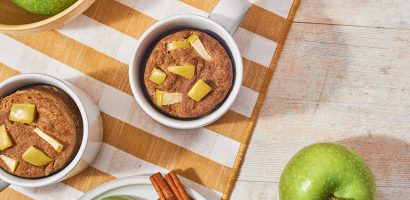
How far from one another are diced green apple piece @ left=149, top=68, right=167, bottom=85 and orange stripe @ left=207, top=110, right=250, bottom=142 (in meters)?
0.14

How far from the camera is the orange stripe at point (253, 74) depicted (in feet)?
3.95

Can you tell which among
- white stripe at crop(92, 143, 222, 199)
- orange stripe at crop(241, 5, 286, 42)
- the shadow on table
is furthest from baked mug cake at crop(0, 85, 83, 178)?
the shadow on table

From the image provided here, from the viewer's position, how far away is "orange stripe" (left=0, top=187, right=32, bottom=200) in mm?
1188

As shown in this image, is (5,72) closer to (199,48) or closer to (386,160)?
(199,48)

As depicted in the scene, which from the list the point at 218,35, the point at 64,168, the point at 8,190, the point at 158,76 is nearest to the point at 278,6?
the point at 218,35

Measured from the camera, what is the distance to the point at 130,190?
1170 mm

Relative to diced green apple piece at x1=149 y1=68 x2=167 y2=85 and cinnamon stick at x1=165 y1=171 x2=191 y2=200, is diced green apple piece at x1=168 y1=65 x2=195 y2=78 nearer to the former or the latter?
diced green apple piece at x1=149 y1=68 x2=167 y2=85

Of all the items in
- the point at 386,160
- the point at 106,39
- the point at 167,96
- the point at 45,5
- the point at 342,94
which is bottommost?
the point at 386,160

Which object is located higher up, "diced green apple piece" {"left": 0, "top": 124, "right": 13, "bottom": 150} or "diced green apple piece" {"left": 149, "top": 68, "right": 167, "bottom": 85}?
"diced green apple piece" {"left": 0, "top": 124, "right": 13, "bottom": 150}

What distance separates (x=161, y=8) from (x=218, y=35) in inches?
5.4

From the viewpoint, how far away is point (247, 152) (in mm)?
1209

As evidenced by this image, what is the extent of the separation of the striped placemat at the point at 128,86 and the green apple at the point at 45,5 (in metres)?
0.06

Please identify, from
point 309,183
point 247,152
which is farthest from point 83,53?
point 309,183

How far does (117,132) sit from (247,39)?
283 mm
